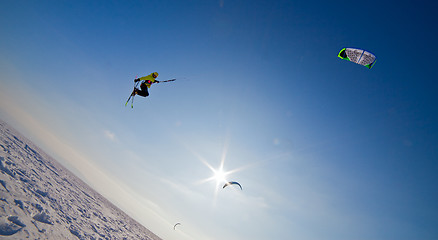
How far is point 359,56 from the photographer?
12.0m

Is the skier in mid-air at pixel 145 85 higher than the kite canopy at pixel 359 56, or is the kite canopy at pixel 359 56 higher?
the kite canopy at pixel 359 56

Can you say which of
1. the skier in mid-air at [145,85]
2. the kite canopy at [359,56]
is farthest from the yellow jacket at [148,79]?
the kite canopy at [359,56]

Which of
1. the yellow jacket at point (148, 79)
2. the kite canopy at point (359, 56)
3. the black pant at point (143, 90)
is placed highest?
the kite canopy at point (359, 56)

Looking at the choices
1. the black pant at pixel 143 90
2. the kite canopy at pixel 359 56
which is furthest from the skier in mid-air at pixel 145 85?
the kite canopy at pixel 359 56

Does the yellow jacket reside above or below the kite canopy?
below

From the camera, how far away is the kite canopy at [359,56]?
11.6 metres

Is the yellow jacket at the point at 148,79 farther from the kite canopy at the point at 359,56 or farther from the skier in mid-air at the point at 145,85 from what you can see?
the kite canopy at the point at 359,56

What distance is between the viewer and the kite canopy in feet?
38.2

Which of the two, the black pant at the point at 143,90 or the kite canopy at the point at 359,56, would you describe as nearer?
the kite canopy at the point at 359,56

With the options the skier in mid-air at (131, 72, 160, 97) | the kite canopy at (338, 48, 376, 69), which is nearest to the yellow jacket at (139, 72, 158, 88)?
the skier in mid-air at (131, 72, 160, 97)

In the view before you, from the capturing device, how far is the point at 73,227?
935 centimetres

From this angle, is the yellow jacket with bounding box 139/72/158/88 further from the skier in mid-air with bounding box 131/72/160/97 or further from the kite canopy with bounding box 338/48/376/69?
the kite canopy with bounding box 338/48/376/69

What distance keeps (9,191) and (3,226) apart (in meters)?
3.09

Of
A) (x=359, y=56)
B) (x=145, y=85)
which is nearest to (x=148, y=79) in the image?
(x=145, y=85)
